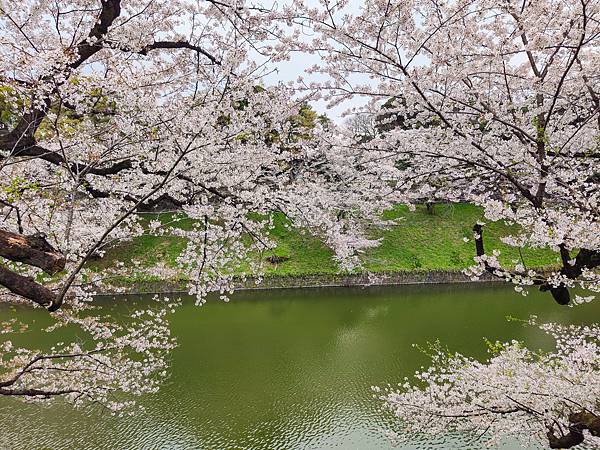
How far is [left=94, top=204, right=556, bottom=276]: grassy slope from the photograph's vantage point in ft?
51.4

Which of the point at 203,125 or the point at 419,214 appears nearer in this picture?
the point at 203,125

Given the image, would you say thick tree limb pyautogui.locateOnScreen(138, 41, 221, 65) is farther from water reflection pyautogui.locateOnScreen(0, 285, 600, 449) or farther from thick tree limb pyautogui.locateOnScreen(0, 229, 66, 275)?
water reflection pyautogui.locateOnScreen(0, 285, 600, 449)

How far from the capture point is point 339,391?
7.23 metres

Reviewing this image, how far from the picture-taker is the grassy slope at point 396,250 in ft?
51.4

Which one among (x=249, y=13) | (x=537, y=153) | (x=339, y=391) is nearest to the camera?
(x=537, y=153)

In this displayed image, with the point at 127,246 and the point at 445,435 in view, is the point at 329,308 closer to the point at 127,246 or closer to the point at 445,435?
the point at 445,435

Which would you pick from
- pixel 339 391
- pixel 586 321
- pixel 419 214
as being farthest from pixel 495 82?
pixel 419 214

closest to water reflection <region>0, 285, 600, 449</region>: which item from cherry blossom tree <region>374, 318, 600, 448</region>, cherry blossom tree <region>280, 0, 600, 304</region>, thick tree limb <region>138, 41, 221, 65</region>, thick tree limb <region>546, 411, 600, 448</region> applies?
cherry blossom tree <region>374, 318, 600, 448</region>

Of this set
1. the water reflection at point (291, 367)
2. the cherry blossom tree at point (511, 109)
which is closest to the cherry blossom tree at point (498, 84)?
the cherry blossom tree at point (511, 109)

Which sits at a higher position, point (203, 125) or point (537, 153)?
point (203, 125)

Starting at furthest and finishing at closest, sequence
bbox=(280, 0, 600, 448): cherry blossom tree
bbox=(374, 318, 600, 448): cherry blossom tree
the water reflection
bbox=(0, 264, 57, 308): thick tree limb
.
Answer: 1. the water reflection
2. bbox=(374, 318, 600, 448): cherry blossom tree
3. bbox=(280, 0, 600, 448): cherry blossom tree
4. bbox=(0, 264, 57, 308): thick tree limb

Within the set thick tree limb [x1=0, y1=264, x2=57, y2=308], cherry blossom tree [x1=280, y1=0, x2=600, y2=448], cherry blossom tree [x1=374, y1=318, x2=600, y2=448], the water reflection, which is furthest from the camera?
the water reflection

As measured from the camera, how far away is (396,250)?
16766 mm

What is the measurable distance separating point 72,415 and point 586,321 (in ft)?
37.4
